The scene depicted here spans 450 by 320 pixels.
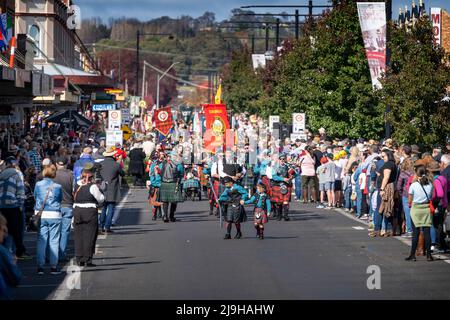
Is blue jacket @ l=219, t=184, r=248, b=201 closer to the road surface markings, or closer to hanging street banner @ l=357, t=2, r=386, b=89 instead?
the road surface markings

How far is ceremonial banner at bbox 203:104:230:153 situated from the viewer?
3638 cm

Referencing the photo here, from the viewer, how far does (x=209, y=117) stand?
37469mm

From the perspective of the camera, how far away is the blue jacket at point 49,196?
1872cm

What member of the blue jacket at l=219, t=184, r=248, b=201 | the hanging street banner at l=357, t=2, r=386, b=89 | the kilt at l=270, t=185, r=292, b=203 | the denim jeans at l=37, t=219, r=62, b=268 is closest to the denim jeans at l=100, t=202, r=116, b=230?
the blue jacket at l=219, t=184, r=248, b=201

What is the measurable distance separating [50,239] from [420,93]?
566 inches

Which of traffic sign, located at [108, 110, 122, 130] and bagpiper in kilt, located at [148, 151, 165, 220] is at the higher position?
traffic sign, located at [108, 110, 122, 130]

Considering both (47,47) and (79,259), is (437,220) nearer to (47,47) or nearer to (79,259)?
(79,259)

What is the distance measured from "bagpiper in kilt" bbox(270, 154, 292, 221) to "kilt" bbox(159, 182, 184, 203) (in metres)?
2.39

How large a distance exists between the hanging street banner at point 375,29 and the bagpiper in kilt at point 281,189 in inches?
204

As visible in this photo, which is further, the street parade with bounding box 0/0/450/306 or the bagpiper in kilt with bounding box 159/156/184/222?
the bagpiper in kilt with bounding box 159/156/184/222

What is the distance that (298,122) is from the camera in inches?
1907

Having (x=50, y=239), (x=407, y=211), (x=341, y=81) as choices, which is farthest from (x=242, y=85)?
(x=50, y=239)

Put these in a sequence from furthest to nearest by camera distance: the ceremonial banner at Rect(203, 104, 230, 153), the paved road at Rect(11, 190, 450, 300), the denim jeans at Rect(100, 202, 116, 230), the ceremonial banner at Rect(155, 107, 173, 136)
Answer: the ceremonial banner at Rect(155, 107, 173, 136), the ceremonial banner at Rect(203, 104, 230, 153), the denim jeans at Rect(100, 202, 116, 230), the paved road at Rect(11, 190, 450, 300)

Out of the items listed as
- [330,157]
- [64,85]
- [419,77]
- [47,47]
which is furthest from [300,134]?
[47,47]
